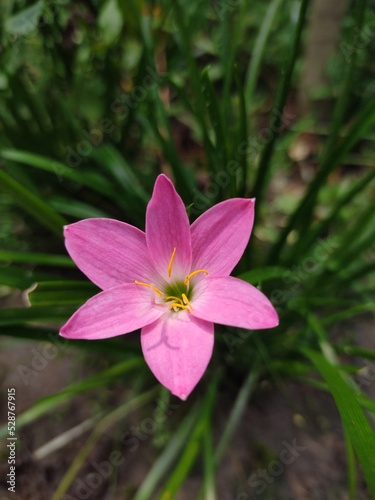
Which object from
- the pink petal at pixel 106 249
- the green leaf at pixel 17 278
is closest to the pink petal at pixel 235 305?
the pink petal at pixel 106 249

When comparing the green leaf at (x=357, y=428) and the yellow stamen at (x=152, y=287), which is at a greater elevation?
the yellow stamen at (x=152, y=287)

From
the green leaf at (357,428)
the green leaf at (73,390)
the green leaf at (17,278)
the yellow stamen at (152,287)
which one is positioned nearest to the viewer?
the green leaf at (357,428)

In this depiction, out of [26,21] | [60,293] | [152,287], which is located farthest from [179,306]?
[26,21]

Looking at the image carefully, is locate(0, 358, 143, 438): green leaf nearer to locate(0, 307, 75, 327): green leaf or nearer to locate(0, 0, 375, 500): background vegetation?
locate(0, 0, 375, 500): background vegetation

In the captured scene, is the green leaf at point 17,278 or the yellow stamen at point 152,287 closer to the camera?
the yellow stamen at point 152,287

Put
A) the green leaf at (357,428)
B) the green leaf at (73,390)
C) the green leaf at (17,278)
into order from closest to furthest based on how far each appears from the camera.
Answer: the green leaf at (357,428) < the green leaf at (17,278) < the green leaf at (73,390)

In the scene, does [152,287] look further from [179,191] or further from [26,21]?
[26,21]

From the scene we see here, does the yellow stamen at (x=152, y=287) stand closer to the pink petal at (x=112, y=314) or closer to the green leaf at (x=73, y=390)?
the pink petal at (x=112, y=314)

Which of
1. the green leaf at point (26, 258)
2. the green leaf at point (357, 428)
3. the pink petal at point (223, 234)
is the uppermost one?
the pink petal at point (223, 234)
